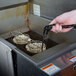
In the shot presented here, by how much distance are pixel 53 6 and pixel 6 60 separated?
69 cm

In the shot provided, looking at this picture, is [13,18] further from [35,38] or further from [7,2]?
[35,38]

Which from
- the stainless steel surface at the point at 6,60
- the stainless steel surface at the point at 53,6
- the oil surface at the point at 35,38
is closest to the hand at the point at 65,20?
the stainless steel surface at the point at 53,6

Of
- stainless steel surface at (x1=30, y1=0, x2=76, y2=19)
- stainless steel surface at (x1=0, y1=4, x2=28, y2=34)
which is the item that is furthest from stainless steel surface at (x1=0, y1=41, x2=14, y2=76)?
stainless steel surface at (x1=30, y1=0, x2=76, y2=19)

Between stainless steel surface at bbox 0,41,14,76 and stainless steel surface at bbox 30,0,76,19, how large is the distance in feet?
1.87

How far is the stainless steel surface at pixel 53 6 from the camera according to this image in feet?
4.25

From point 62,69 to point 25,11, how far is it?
0.95 m

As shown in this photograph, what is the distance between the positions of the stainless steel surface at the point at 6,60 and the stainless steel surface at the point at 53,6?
0.57 metres

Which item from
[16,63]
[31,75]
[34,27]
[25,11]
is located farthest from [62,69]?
[25,11]

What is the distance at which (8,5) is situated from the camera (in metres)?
1.46

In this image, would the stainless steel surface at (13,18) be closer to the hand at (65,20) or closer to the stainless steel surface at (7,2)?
the stainless steel surface at (7,2)

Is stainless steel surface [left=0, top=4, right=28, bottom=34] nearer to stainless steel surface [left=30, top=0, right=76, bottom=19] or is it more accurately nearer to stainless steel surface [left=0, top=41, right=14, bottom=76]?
stainless steel surface [left=30, top=0, right=76, bottom=19]

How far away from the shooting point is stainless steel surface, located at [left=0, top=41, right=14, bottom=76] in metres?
1.22

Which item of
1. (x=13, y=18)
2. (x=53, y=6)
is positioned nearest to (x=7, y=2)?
(x=13, y=18)

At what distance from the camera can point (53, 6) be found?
1431 millimetres
